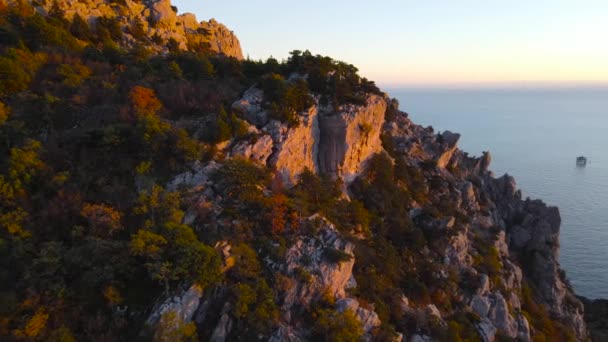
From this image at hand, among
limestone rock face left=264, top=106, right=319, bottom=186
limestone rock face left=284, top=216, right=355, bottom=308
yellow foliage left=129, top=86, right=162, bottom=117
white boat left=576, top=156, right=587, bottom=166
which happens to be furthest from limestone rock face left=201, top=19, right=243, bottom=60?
white boat left=576, top=156, right=587, bottom=166

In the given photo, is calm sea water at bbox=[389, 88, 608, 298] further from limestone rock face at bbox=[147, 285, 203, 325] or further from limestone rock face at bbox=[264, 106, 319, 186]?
limestone rock face at bbox=[147, 285, 203, 325]

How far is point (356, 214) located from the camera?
2888cm

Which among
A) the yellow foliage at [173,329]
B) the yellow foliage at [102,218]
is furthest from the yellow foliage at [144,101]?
the yellow foliage at [173,329]

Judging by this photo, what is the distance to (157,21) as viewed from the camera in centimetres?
5328

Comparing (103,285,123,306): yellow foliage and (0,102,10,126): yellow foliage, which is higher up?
(0,102,10,126): yellow foliage

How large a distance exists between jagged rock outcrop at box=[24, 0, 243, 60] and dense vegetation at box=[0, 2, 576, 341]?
25.9ft

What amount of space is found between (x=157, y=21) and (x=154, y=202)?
42.4 meters

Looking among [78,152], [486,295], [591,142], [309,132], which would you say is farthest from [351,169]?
[591,142]

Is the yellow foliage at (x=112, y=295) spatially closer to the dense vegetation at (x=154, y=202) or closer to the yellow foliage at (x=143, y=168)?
the dense vegetation at (x=154, y=202)

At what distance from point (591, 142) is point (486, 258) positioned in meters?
144

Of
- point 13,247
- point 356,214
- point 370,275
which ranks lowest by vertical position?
point 370,275

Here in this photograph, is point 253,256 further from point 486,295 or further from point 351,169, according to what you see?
point 486,295

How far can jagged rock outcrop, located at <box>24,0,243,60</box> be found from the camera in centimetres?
4472

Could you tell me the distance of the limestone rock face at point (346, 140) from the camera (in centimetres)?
3164
